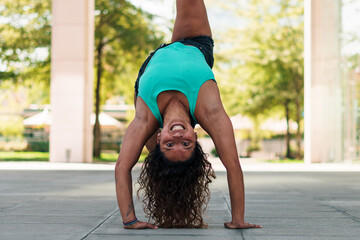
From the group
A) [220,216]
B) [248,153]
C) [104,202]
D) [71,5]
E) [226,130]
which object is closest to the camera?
[226,130]

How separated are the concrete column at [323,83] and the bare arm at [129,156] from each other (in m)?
15.4

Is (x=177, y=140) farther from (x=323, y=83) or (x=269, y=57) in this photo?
(x=269, y=57)

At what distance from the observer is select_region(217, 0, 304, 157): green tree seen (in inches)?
1017

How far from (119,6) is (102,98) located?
564 centimetres

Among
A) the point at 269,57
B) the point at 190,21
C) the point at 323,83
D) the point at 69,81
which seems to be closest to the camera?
the point at 190,21

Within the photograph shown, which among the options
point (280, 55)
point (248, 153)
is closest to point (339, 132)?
point (280, 55)

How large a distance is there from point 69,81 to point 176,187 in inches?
569

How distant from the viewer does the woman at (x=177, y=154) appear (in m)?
3.93

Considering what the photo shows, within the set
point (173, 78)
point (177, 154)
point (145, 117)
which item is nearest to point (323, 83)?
point (173, 78)

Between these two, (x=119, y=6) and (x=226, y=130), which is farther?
(x=119, y=6)

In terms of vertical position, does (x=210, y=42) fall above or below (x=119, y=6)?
below

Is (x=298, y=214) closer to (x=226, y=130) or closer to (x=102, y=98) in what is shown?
(x=226, y=130)

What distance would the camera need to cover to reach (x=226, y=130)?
400 centimetres

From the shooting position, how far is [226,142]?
4.01 meters
